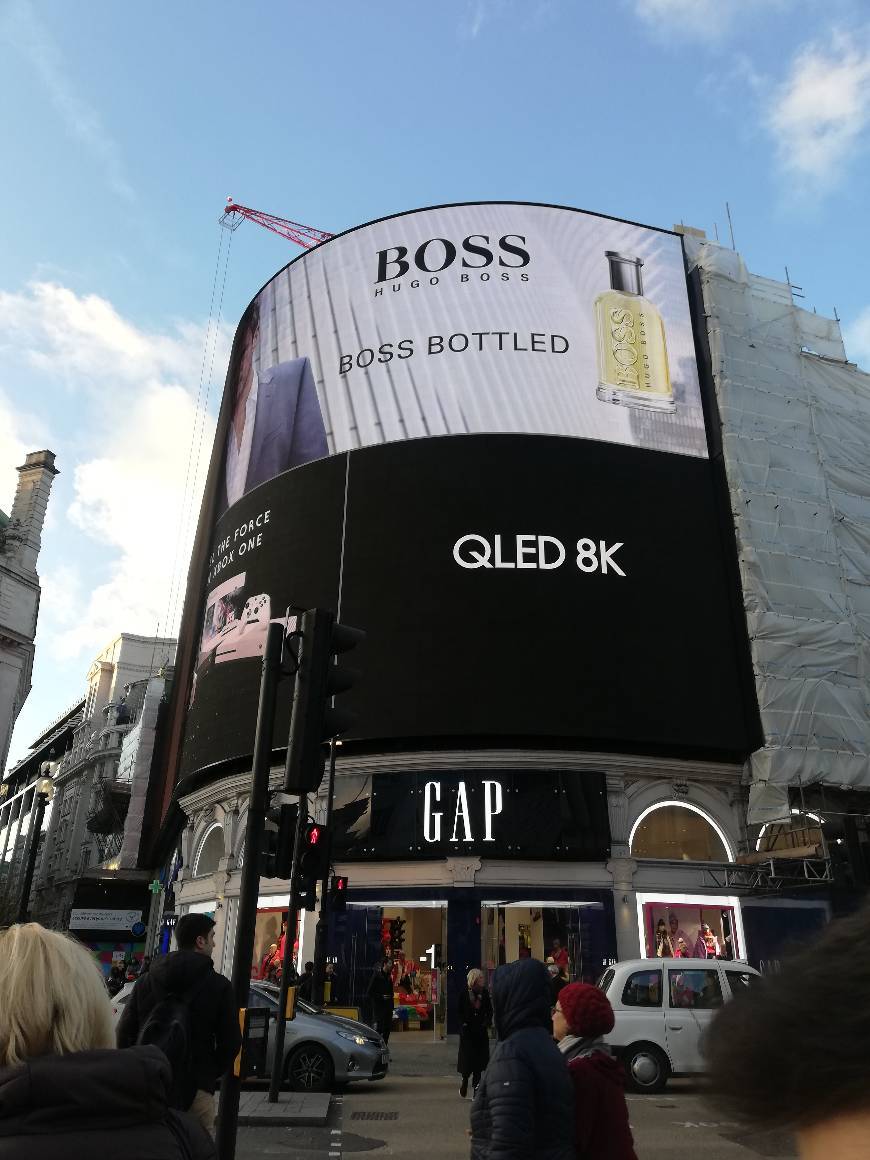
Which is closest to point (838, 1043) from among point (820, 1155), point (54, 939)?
point (820, 1155)

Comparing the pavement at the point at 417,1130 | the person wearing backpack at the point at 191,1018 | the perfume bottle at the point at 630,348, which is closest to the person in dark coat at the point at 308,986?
the pavement at the point at 417,1130

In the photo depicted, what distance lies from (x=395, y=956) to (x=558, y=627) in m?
10.6

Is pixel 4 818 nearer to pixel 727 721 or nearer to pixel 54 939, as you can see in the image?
pixel 727 721

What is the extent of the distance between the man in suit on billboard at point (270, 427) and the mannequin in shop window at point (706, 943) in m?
19.9

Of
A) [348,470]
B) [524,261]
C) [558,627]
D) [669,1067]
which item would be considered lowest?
[669,1067]

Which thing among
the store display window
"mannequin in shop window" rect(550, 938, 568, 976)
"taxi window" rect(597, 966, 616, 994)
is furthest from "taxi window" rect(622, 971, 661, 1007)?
the store display window

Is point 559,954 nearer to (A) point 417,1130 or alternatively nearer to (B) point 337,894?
(B) point 337,894

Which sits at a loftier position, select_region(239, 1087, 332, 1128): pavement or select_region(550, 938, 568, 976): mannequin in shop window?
select_region(550, 938, 568, 976): mannequin in shop window

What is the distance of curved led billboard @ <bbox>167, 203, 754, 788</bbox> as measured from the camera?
2619 cm

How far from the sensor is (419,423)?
30.1m

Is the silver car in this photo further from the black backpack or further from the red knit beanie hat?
the red knit beanie hat

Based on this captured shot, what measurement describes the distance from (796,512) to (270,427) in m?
19.7

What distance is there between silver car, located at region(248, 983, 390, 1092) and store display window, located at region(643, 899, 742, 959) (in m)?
12.9

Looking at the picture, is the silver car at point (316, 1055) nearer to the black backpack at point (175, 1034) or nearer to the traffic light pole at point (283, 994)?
the traffic light pole at point (283, 994)
